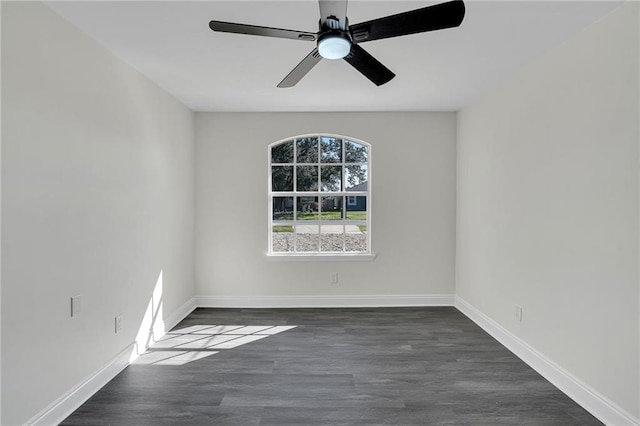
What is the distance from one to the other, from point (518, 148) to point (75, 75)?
10.8 feet

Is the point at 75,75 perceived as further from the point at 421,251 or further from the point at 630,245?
the point at 421,251

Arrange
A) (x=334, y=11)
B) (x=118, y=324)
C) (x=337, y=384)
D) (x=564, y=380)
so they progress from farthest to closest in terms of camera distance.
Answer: (x=118, y=324) < (x=337, y=384) < (x=564, y=380) < (x=334, y=11)

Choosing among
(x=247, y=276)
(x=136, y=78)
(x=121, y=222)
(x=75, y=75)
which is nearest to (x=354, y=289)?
(x=247, y=276)

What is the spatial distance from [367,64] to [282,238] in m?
2.91

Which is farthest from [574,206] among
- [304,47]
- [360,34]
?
[304,47]

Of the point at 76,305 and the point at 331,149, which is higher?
the point at 331,149

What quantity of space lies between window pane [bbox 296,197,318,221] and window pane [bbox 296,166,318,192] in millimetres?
126

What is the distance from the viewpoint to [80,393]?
7.81ft

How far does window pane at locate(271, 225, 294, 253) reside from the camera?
470 centimetres

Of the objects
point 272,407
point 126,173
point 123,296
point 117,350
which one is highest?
point 126,173

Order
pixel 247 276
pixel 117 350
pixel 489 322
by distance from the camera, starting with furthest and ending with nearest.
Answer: pixel 247 276 → pixel 489 322 → pixel 117 350

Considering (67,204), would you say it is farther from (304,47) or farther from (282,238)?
(282,238)

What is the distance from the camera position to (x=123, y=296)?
2.93m

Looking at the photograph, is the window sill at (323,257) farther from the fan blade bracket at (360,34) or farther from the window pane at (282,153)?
the fan blade bracket at (360,34)
